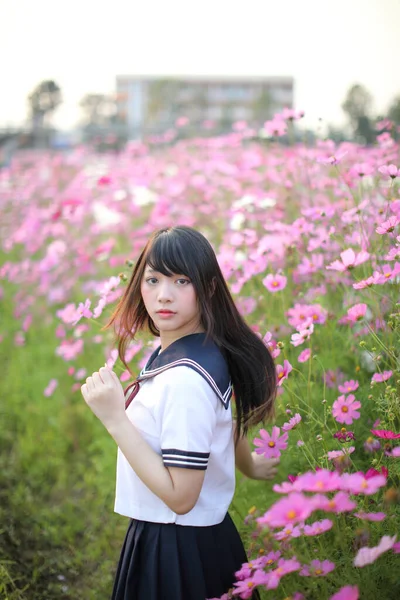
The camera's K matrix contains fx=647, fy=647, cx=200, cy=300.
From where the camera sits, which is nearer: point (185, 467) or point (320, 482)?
point (320, 482)

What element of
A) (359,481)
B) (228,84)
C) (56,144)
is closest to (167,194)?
(359,481)

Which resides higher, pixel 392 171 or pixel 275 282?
pixel 392 171

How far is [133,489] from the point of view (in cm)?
117

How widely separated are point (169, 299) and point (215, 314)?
135mm

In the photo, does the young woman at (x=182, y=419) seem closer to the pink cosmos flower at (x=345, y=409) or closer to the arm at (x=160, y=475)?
the arm at (x=160, y=475)

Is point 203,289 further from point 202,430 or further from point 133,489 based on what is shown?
point 133,489

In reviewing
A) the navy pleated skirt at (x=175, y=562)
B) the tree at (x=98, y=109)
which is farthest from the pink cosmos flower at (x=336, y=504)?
the tree at (x=98, y=109)

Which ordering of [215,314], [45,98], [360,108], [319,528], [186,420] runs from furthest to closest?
[45,98], [360,108], [215,314], [186,420], [319,528]

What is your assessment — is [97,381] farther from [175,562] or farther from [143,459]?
[175,562]

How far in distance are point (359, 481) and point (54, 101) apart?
5.72 meters

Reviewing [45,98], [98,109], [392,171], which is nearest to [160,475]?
[392,171]

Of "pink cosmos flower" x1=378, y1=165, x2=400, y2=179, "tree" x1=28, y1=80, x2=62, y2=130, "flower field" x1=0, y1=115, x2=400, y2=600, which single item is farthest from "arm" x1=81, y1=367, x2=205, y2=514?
"tree" x1=28, y1=80, x2=62, y2=130

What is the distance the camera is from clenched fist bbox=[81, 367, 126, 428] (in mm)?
1107

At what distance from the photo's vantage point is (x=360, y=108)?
3.45m
